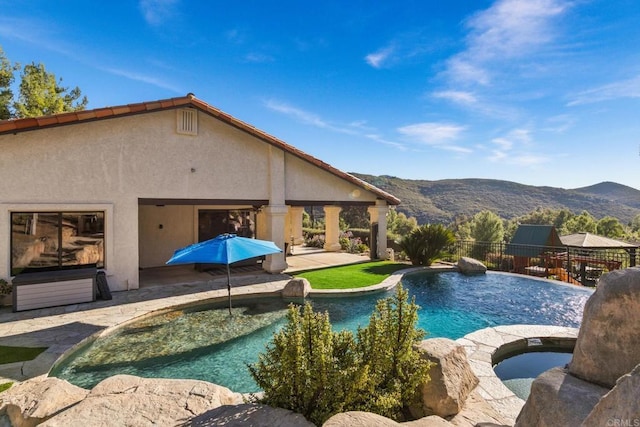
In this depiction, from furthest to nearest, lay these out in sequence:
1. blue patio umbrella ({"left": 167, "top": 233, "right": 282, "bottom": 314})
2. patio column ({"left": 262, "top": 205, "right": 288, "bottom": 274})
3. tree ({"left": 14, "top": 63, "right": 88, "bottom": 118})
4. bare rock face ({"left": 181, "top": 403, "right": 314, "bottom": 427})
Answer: tree ({"left": 14, "top": 63, "right": 88, "bottom": 118}) < patio column ({"left": 262, "top": 205, "right": 288, "bottom": 274}) < blue patio umbrella ({"left": 167, "top": 233, "right": 282, "bottom": 314}) < bare rock face ({"left": 181, "top": 403, "right": 314, "bottom": 427})

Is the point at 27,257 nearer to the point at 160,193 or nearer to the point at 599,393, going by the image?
the point at 160,193

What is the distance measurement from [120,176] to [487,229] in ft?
210

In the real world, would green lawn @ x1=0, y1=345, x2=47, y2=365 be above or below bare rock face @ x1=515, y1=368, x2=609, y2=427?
below

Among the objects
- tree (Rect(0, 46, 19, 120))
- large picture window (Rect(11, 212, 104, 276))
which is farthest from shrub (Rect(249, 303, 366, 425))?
tree (Rect(0, 46, 19, 120))

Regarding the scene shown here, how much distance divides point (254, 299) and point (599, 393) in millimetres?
10658

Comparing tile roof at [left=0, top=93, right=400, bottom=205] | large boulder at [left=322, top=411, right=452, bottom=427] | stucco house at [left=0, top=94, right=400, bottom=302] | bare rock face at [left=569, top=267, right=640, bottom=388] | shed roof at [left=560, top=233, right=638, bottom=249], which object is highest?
tile roof at [left=0, top=93, right=400, bottom=205]

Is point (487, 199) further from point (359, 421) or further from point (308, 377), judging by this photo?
point (359, 421)

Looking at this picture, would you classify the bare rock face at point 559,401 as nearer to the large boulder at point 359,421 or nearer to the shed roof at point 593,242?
the large boulder at point 359,421

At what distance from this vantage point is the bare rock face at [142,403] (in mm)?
4016

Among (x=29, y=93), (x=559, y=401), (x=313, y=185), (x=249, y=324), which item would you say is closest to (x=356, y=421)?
(x=559, y=401)

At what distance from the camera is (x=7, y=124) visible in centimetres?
953

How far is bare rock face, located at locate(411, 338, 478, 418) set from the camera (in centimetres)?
470

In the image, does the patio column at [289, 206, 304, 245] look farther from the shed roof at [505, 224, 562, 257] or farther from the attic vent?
the shed roof at [505, 224, 562, 257]

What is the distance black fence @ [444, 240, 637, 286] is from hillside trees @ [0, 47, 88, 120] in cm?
3307
